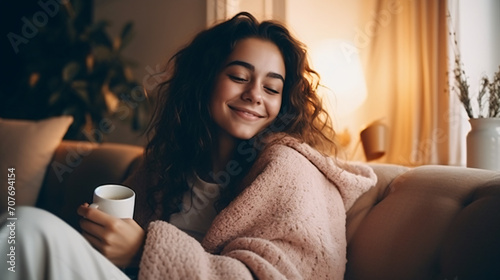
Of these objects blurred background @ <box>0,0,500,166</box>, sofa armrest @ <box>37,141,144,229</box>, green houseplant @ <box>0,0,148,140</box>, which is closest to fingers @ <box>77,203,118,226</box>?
blurred background @ <box>0,0,500,166</box>

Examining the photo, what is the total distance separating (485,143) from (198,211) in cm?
82

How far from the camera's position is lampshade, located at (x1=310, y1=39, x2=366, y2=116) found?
183 cm

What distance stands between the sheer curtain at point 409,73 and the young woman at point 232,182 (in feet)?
2.05

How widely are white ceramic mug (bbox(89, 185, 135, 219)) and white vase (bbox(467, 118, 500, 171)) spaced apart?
37.3 inches

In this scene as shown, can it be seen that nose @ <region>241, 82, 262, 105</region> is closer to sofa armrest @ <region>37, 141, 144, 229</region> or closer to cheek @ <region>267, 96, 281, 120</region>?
cheek @ <region>267, 96, 281, 120</region>

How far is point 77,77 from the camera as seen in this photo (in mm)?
2746

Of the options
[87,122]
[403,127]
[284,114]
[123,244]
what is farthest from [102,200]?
[87,122]

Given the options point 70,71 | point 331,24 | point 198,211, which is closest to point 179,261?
point 198,211

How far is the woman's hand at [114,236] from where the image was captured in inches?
→ 30.2

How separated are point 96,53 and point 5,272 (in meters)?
2.33

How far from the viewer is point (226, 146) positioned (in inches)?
47.1

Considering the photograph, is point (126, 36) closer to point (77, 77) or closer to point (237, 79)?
point (77, 77)

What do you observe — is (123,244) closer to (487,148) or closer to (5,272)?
(5,272)

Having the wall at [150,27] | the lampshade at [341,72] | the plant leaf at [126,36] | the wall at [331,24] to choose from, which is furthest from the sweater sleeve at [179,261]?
the plant leaf at [126,36]
